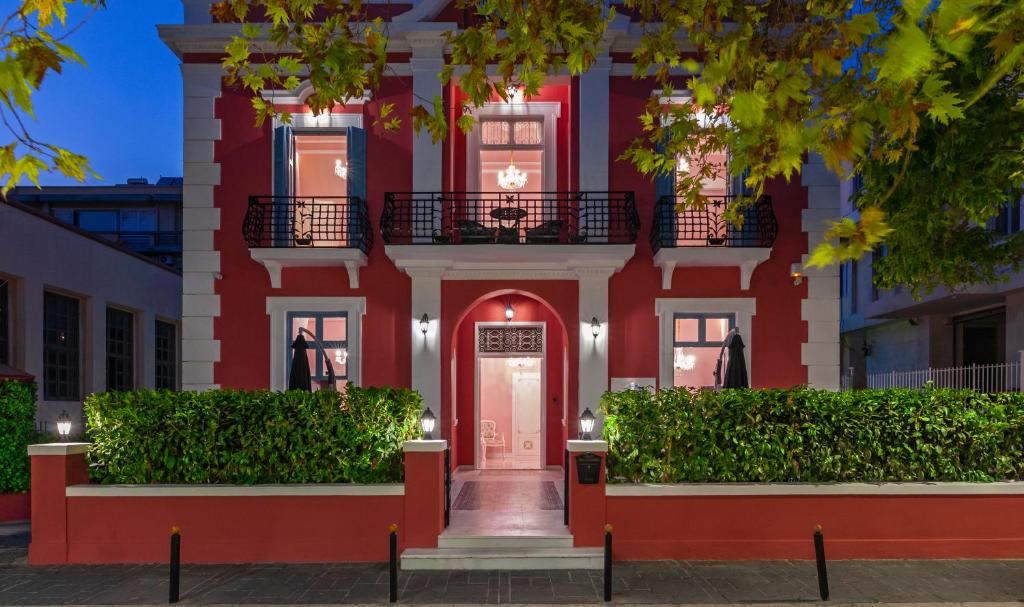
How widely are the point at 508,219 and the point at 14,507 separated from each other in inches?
375

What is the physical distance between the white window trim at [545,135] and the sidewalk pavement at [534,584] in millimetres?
7112

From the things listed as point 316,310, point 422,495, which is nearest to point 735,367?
point 422,495

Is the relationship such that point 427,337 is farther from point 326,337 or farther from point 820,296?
point 820,296

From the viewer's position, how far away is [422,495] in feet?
26.2

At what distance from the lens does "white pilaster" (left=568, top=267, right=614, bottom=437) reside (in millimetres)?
11383

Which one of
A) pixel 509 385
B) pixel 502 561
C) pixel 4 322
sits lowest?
pixel 502 561

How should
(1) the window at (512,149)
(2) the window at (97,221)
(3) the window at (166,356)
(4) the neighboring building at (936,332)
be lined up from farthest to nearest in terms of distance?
(2) the window at (97,221)
(3) the window at (166,356)
(4) the neighboring building at (936,332)
(1) the window at (512,149)

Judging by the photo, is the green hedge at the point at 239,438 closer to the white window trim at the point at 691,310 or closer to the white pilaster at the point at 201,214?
the white pilaster at the point at 201,214

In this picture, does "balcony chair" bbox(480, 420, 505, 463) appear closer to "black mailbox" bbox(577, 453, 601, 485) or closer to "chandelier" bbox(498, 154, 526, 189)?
"chandelier" bbox(498, 154, 526, 189)

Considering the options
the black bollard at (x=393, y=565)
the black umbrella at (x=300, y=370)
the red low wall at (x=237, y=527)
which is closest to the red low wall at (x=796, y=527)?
the black bollard at (x=393, y=565)

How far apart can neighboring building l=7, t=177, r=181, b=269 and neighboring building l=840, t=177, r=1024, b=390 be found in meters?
28.9

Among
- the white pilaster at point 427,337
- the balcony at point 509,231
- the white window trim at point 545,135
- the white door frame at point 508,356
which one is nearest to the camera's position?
the balcony at point 509,231

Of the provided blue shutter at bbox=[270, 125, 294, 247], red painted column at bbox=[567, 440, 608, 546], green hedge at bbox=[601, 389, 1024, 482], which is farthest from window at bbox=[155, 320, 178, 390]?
green hedge at bbox=[601, 389, 1024, 482]

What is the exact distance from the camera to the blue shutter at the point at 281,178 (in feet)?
37.6
